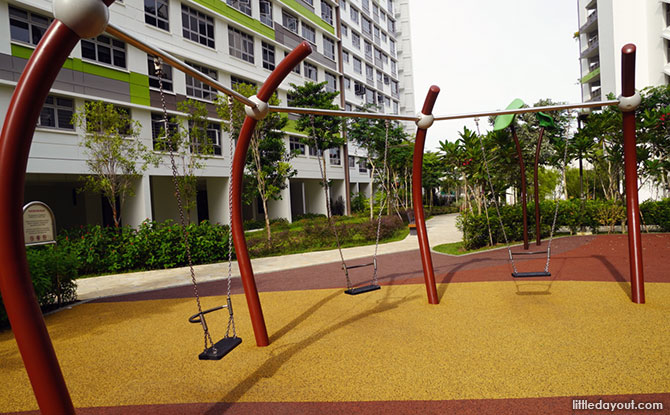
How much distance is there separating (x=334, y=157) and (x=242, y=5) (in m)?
14.7

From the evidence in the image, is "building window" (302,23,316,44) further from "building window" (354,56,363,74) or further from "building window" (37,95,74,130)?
"building window" (37,95,74,130)

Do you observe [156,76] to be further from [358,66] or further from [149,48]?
[358,66]

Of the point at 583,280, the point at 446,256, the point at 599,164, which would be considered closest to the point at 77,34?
the point at 583,280

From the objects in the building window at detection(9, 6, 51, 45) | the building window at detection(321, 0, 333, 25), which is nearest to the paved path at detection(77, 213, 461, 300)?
the building window at detection(9, 6, 51, 45)

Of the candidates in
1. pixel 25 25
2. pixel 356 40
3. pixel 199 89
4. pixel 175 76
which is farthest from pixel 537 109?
pixel 356 40

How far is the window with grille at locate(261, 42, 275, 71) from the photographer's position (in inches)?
1094

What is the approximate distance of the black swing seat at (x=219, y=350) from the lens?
3720 millimetres

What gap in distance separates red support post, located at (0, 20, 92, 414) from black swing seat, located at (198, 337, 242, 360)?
5.58 feet

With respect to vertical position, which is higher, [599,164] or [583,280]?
[599,164]

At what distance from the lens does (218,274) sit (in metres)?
11.0

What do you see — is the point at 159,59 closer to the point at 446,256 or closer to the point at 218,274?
the point at 218,274

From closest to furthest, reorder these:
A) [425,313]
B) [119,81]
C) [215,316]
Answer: [425,313] → [215,316] → [119,81]

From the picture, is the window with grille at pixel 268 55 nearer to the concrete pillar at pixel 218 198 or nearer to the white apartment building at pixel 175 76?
the white apartment building at pixel 175 76

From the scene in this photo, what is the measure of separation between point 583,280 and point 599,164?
626 inches
